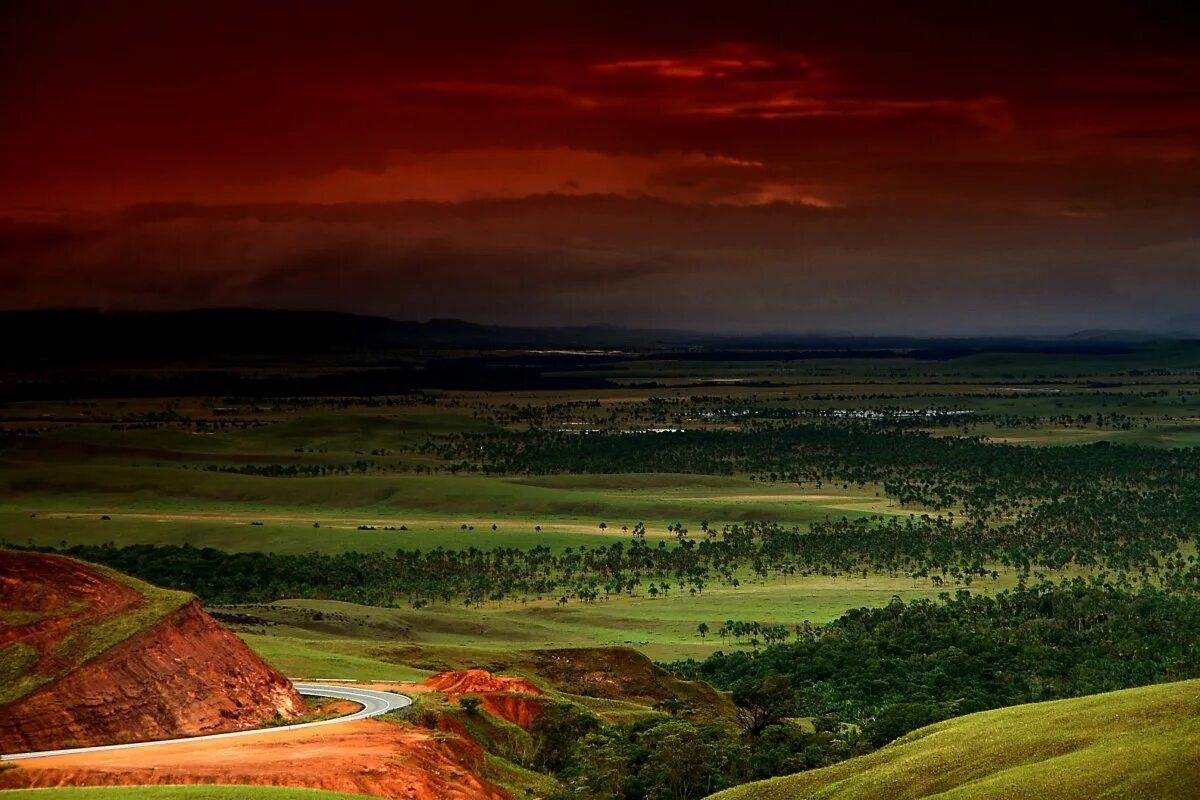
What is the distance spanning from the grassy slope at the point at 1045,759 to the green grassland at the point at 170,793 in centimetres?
1902

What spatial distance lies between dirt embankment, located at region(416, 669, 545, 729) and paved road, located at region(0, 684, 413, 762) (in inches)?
158

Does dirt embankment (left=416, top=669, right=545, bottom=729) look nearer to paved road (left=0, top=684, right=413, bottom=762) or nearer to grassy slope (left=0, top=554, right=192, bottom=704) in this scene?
paved road (left=0, top=684, right=413, bottom=762)

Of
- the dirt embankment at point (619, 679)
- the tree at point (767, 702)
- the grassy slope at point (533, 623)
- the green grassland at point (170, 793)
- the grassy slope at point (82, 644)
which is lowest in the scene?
the grassy slope at point (533, 623)

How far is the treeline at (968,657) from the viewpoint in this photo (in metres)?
112

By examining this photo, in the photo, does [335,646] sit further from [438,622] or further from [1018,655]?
[1018,655]

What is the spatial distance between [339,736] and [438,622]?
315 feet

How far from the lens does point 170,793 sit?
5612cm

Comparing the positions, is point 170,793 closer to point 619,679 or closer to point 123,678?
point 123,678

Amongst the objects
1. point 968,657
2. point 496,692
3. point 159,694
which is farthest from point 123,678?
point 968,657

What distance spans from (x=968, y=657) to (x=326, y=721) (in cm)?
7286

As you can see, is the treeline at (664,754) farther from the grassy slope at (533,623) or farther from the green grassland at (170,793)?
the grassy slope at (533,623)

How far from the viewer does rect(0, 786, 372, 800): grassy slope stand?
5544 cm

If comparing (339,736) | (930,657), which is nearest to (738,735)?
(339,736)

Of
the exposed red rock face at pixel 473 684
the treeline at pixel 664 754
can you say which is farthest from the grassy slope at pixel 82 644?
the treeline at pixel 664 754
